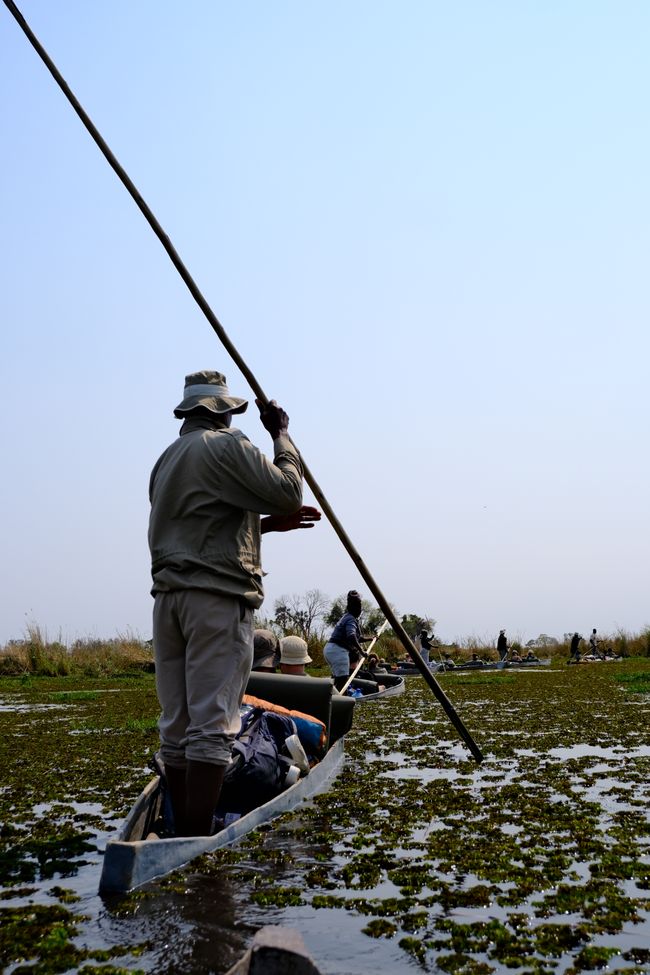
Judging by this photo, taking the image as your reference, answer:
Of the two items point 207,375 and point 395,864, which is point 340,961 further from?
point 207,375

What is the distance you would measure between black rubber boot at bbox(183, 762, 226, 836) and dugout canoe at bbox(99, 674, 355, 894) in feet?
0.32

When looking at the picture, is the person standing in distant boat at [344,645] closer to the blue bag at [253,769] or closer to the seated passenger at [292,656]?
the seated passenger at [292,656]

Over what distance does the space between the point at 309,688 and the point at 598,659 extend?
27.1 m

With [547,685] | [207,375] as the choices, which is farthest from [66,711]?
[207,375]

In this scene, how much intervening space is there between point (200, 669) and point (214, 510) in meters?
0.77

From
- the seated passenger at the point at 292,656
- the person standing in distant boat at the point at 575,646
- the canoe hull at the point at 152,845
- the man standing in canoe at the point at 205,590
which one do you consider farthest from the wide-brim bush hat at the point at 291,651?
the person standing in distant boat at the point at 575,646

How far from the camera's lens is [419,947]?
132 inches

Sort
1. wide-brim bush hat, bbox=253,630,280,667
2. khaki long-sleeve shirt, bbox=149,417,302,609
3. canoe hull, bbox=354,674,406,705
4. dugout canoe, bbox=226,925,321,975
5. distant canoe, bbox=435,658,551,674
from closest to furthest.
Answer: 1. dugout canoe, bbox=226,925,321,975
2. khaki long-sleeve shirt, bbox=149,417,302,609
3. wide-brim bush hat, bbox=253,630,280,667
4. canoe hull, bbox=354,674,406,705
5. distant canoe, bbox=435,658,551,674

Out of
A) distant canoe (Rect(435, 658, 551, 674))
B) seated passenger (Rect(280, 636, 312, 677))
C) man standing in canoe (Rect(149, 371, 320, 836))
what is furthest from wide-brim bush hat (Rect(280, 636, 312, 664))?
distant canoe (Rect(435, 658, 551, 674))

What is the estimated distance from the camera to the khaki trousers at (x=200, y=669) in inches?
183

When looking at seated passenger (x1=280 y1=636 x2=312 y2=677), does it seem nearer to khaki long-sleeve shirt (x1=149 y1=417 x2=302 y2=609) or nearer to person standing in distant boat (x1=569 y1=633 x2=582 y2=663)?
khaki long-sleeve shirt (x1=149 y1=417 x2=302 y2=609)

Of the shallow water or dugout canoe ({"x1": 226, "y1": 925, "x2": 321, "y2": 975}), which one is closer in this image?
dugout canoe ({"x1": 226, "y1": 925, "x2": 321, "y2": 975})

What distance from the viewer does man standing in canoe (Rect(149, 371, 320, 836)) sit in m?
4.70

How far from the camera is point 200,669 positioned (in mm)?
4703
